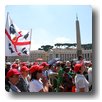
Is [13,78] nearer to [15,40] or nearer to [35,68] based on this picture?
[35,68]

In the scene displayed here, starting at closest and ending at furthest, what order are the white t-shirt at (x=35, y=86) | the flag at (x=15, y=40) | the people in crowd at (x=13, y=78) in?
the people in crowd at (x=13, y=78), the white t-shirt at (x=35, y=86), the flag at (x=15, y=40)

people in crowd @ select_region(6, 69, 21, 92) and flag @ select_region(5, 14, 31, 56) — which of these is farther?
flag @ select_region(5, 14, 31, 56)

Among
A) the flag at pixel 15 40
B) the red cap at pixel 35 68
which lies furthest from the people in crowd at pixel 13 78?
the flag at pixel 15 40

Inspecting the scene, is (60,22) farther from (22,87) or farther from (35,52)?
(22,87)

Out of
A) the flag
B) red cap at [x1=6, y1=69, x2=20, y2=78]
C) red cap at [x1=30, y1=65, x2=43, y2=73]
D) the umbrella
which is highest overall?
the flag

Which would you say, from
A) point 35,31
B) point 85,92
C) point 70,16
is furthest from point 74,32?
point 85,92

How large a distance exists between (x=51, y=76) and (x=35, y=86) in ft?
1.17

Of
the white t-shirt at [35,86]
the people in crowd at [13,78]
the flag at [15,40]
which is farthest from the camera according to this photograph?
the flag at [15,40]

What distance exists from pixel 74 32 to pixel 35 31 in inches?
19.0

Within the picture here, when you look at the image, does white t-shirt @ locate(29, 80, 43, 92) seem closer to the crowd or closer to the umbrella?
the crowd

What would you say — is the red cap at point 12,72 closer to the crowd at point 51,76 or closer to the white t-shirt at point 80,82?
the crowd at point 51,76

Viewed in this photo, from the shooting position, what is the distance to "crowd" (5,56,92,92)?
4.12 m

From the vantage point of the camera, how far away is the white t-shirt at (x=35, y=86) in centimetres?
409

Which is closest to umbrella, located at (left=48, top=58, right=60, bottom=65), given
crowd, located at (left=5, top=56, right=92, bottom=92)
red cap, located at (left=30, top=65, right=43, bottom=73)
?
crowd, located at (left=5, top=56, right=92, bottom=92)
